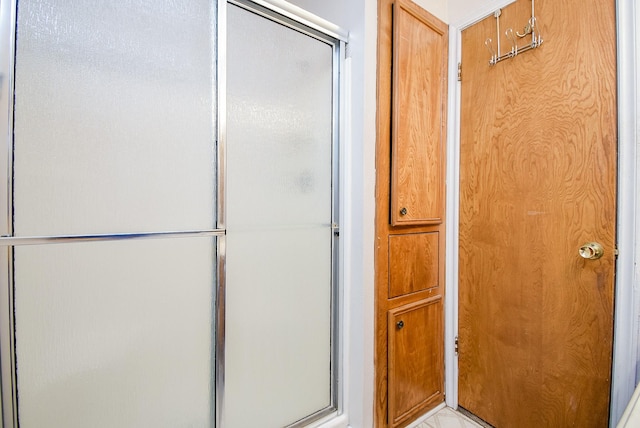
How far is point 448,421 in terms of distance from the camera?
1558 mm

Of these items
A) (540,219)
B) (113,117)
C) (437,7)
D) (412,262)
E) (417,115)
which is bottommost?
(412,262)

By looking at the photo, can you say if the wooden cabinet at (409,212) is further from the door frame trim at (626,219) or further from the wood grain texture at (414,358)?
the door frame trim at (626,219)

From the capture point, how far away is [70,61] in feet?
2.82

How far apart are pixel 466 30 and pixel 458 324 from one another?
151 centimetres

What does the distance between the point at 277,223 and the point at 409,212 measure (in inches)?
24.6

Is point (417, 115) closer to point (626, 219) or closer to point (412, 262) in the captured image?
point (412, 262)

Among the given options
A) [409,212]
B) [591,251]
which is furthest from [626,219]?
[409,212]

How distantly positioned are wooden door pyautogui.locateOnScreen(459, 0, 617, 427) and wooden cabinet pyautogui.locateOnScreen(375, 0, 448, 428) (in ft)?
0.45

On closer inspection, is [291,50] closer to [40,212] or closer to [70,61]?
[70,61]

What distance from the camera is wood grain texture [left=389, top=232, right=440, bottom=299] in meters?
1.44

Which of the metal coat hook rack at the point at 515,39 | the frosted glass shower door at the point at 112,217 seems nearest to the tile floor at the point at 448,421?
the frosted glass shower door at the point at 112,217

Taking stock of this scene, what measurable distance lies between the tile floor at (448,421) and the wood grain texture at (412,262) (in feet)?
2.21

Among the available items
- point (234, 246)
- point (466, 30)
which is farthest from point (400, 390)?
point (466, 30)

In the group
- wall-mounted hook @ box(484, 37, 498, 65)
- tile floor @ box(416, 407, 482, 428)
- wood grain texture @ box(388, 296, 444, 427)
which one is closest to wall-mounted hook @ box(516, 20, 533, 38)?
wall-mounted hook @ box(484, 37, 498, 65)
